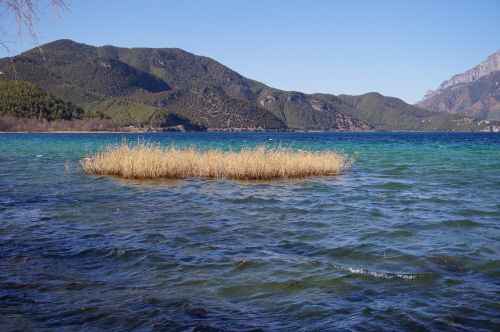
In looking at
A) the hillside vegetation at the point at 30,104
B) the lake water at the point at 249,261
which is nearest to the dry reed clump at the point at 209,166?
the lake water at the point at 249,261

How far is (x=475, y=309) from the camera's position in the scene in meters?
6.49

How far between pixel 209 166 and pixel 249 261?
15.8 m

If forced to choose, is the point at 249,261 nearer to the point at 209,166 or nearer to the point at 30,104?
the point at 209,166

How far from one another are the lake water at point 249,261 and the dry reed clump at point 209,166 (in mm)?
5524

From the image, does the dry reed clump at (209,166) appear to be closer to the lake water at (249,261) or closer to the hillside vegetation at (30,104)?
the lake water at (249,261)

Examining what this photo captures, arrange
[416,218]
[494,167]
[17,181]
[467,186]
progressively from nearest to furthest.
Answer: [416,218] < [467,186] < [17,181] < [494,167]

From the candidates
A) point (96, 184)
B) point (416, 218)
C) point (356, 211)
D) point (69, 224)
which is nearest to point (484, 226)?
point (416, 218)

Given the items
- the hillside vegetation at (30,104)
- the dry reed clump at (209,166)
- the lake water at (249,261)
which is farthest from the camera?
the hillside vegetation at (30,104)

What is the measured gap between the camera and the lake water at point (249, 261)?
20.4 ft

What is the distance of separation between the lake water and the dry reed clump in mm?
5524

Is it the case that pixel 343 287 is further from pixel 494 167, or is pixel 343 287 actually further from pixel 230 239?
pixel 494 167

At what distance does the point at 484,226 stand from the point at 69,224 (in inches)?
446

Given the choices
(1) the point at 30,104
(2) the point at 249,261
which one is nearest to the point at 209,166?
(2) the point at 249,261

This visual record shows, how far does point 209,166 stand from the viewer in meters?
24.5
